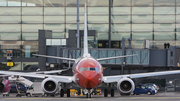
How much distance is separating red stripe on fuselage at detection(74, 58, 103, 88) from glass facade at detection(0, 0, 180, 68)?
156 ft

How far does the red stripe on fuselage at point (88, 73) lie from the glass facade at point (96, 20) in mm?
47602

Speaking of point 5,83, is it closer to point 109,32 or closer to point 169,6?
point 109,32

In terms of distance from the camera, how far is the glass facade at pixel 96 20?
83.0 meters

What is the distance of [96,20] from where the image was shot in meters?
83.9

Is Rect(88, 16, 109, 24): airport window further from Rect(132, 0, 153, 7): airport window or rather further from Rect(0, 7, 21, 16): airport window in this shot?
Rect(0, 7, 21, 16): airport window

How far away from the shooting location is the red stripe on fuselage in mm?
35125

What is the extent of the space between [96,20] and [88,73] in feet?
163

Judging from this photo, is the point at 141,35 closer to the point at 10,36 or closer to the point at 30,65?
the point at 30,65

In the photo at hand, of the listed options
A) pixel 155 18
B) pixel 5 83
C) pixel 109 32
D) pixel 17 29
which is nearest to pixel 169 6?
pixel 155 18

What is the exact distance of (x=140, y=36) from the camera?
8425 cm

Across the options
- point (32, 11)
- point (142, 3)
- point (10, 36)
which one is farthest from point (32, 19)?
point (142, 3)

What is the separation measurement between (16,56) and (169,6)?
36.2m

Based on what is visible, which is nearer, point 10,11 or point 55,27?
point 10,11

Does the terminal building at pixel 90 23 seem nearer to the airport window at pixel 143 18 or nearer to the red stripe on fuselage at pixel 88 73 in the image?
the airport window at pixel 143 18
